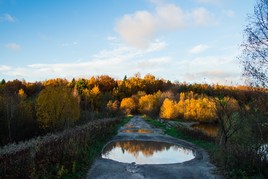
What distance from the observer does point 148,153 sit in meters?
16.4

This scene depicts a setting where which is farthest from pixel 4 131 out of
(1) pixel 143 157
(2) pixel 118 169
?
(2) pixel 118 169

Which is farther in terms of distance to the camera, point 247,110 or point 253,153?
point 247,110

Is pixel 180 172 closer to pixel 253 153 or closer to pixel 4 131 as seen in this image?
pixel 253 153

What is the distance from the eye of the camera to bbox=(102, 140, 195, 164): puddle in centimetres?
1434

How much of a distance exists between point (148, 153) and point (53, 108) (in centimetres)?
1810

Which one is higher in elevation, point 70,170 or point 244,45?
point 244,45

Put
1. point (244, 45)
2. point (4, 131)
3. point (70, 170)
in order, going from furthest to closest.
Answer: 1. point (4, 131)
2. point (244, 45)
3. point (70, 170)

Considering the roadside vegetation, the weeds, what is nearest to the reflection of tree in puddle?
the roadside vegetation

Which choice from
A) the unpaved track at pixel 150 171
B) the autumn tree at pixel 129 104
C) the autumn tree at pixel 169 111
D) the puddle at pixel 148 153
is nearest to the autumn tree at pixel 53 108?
the puddle at pixel 148 153

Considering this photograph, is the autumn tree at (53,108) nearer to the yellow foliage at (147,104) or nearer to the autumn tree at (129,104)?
the yellow foliage at (147,104)

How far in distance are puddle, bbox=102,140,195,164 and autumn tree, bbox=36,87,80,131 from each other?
13.8 meters

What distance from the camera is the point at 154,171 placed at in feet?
35.4

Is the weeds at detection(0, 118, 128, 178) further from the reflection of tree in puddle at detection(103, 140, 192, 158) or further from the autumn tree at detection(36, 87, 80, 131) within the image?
the autumn tree at detection(36, 87, 80, 131)

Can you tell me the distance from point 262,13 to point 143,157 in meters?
9.70
